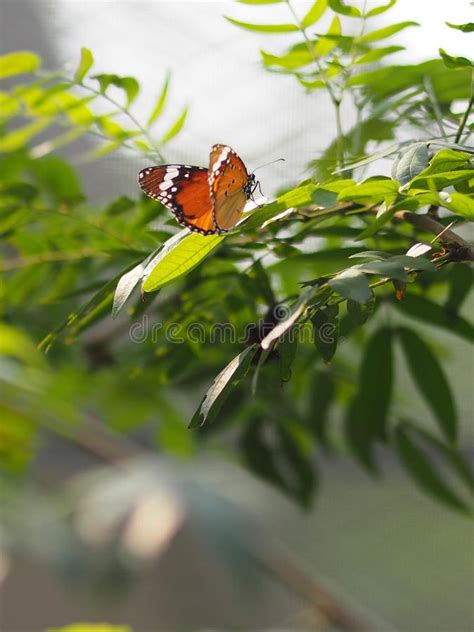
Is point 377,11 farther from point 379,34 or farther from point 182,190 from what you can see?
point 182,190

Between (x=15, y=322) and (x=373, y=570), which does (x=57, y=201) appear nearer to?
(x=15, y=322)

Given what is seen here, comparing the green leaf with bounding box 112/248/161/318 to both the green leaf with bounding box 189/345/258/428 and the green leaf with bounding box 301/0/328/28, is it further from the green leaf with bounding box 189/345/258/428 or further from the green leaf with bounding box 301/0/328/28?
the green leaf with bounding box 301/0/328/28

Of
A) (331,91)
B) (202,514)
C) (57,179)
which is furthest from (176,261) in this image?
(202,514)

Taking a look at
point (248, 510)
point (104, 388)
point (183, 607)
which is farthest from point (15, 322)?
point (183, 607)

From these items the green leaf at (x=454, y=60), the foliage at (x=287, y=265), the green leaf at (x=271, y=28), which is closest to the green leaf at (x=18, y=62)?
the foliage at (x=287, y=265)

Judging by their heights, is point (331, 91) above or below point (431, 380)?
above

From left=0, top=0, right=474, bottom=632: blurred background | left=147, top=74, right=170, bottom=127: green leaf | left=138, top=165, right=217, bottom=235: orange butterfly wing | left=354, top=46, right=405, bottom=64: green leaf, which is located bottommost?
left=0, top=0, right=474, bottom=632: blurred background

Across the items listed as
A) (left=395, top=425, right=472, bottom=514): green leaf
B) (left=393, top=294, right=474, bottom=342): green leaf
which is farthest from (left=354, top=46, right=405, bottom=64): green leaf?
(left=395, top=425, right=472, bottom=514): green leaf
